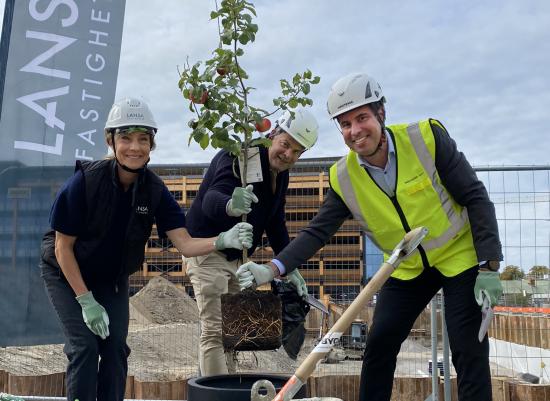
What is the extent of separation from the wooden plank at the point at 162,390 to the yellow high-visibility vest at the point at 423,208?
313cm

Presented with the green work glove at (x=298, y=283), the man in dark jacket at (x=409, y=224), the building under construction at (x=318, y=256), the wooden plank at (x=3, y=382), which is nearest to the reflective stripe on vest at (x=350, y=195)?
the man in dark jacket at (x=409, y=224)

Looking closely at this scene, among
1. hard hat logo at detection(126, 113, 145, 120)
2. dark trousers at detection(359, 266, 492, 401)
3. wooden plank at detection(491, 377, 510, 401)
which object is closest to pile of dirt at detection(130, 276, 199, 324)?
wooden plank at detection(491, 377, 510, 401)

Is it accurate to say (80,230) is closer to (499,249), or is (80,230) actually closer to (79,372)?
(79,372)

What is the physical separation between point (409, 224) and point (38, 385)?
3.88 meters

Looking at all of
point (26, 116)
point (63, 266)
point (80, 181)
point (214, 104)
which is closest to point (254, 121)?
point (214, 104)

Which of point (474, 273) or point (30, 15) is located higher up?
point (30, 15)

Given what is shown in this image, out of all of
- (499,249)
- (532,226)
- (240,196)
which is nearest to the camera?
(499,249)

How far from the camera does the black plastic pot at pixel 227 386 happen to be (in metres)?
2.60

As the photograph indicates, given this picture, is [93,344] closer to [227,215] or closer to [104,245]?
[104,245]

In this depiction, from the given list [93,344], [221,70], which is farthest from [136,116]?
[93,344]

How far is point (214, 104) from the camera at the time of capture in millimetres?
3184

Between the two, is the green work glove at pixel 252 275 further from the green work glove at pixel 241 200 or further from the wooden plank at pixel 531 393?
the wooden plank at pixel 531 393

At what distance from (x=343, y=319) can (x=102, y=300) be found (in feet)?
4.52

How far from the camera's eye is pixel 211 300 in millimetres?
3602
